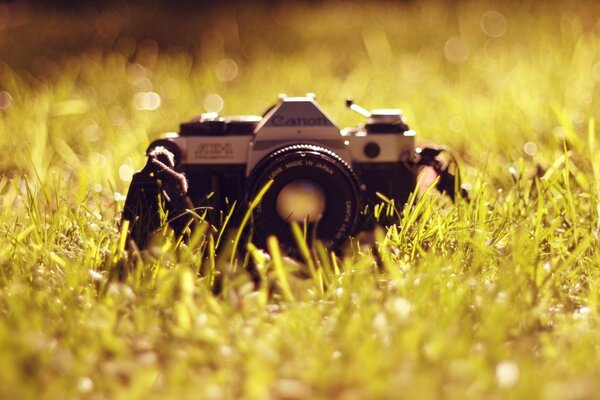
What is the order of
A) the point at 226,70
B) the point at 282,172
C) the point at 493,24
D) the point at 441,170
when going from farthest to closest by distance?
the point at 493,24
the point at 226,70
the point at 441,170
the point at 282,172

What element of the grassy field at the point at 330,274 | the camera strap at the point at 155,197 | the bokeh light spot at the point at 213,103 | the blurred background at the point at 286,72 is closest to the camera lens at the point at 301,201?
the grassy field at the point at 330,274

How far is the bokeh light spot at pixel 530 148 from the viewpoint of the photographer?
3.48 meters

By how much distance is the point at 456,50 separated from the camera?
6.02m

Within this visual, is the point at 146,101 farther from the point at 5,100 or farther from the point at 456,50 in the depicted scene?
the point at 456,50

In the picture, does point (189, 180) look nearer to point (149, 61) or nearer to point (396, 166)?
point (396, 166)

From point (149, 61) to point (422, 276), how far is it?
424 cm

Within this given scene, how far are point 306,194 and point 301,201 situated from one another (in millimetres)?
26

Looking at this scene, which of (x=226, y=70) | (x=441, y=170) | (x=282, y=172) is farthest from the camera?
(x=226, y=70)

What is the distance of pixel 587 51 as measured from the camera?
511cm

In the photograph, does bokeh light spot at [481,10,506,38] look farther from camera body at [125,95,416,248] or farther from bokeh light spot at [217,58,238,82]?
camera body at [125,95,416,248]

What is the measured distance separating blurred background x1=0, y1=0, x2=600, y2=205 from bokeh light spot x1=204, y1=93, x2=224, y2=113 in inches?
0.6

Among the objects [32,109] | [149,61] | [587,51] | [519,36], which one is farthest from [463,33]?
[32,109]

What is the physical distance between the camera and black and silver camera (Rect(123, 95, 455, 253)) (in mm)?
2512

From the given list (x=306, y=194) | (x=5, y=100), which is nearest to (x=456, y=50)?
(x=5, y=100)
